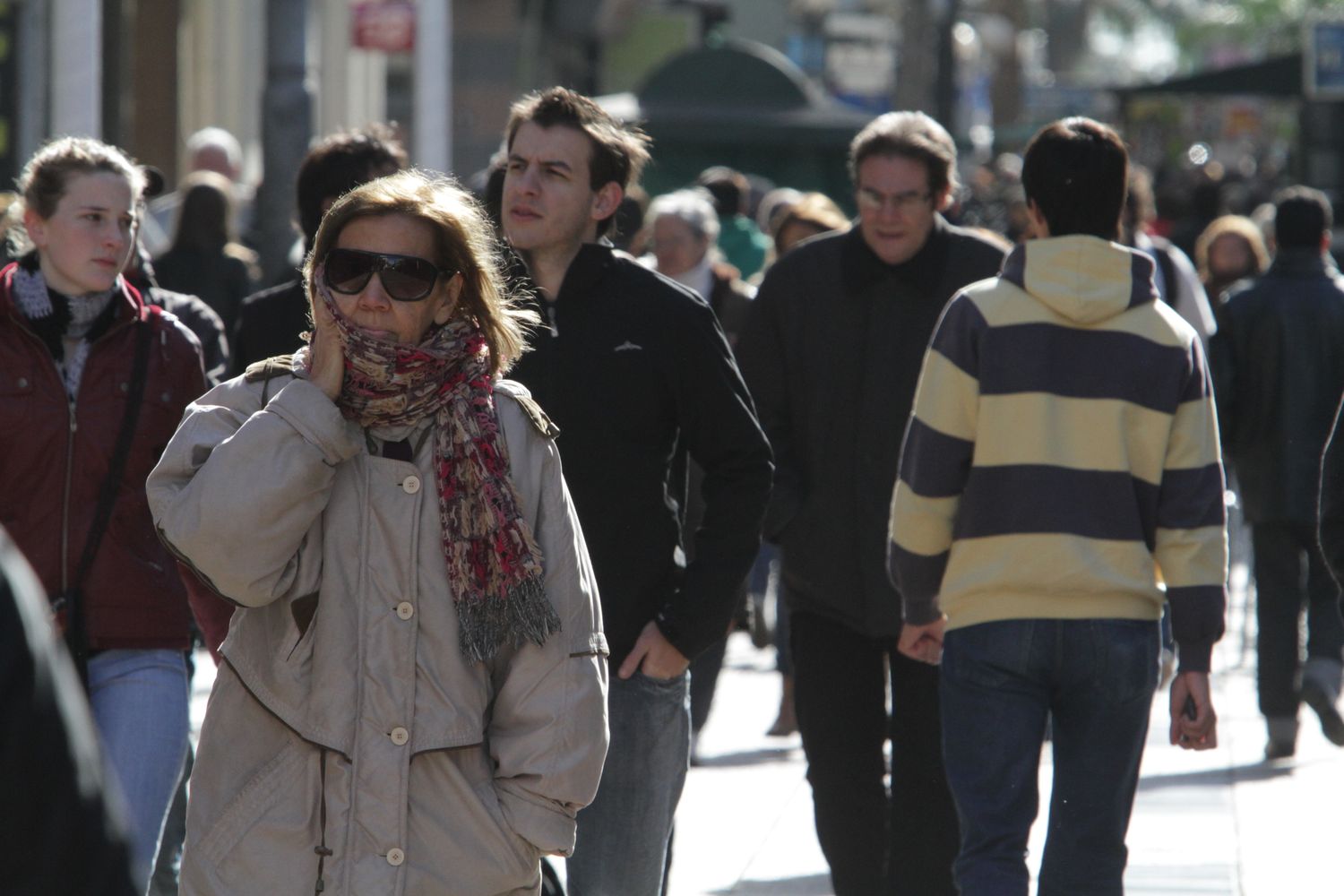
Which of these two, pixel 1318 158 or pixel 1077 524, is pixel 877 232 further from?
pixel 1318 158

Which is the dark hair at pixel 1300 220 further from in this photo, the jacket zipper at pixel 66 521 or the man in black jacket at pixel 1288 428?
the jacket zipper at pixel 66 521

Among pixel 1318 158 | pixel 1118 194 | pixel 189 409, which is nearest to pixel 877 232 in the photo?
pixel 1118 194

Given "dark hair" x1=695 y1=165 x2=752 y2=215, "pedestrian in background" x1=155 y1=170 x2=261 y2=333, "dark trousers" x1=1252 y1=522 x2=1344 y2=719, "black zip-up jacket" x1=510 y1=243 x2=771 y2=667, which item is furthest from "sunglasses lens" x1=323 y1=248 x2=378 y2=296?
"dark hair" x1=695 y1=165 x2=752 y2=215

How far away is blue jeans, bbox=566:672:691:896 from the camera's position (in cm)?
430

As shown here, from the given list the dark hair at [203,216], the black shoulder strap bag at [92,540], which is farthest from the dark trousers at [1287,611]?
the black shoulder strap bag at [92,540]

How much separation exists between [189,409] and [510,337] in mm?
503

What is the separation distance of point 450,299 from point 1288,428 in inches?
241

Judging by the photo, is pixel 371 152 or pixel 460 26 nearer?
pixel 371 152

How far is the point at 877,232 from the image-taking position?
5.33 m

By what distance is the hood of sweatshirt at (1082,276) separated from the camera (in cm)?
439

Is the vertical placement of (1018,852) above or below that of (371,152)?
below

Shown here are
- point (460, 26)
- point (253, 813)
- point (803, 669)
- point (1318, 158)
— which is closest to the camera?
point (253, 813)

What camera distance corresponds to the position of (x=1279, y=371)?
8.90m

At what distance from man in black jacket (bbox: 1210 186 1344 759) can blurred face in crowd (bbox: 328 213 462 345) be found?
5919mm
